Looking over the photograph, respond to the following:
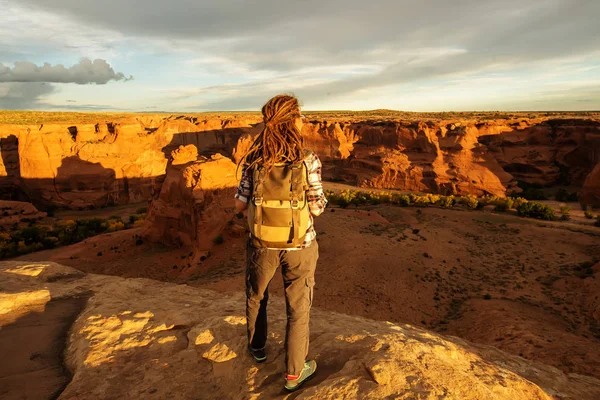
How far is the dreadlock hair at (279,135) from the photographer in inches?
107

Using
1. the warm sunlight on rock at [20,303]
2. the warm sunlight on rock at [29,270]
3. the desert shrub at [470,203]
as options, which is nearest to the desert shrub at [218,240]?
the warm sunlight on rock at [29,270]

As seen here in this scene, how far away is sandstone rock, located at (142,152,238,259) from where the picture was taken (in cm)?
1458

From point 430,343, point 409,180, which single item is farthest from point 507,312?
point 409,180

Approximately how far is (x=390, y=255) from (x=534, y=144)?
30648mm

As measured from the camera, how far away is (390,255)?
13.8 m

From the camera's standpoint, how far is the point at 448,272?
13.1m

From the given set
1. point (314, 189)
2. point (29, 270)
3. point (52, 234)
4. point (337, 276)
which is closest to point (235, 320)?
point (314, 189)

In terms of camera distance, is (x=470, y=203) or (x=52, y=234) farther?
(x=470, y=203)

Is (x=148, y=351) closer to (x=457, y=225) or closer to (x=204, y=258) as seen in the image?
(x=204, y=258)

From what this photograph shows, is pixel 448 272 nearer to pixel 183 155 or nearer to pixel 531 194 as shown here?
pixel 183 155

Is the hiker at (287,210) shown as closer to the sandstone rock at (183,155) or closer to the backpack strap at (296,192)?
the backpack strap at (296,192)

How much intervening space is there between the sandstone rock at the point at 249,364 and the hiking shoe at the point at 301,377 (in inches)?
2.7

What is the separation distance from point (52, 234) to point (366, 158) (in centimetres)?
2680

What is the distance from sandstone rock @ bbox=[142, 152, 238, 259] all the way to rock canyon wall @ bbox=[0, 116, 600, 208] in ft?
46.8
